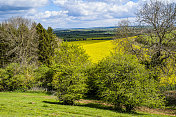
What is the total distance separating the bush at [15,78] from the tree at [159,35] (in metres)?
19.9

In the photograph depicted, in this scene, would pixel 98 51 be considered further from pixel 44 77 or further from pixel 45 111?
pixel 45 111

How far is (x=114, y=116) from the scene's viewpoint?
1361 centimetres

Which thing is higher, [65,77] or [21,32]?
[21,32]

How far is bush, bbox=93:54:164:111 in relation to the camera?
15.8m

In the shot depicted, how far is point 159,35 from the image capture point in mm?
23812

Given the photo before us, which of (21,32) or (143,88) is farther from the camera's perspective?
(21,32)

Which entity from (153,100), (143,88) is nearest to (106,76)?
(143,88)

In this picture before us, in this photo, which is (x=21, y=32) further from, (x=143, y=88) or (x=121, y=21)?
(x=143, y=88)

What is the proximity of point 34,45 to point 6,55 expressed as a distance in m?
7.12

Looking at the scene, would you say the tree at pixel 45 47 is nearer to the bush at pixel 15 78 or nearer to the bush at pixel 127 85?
the bush at pixel 15 78

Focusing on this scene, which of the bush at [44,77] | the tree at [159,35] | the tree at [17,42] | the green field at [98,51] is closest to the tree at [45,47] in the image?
the tree at [17,42]

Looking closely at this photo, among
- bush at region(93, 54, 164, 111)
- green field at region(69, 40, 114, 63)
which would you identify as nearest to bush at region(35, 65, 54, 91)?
green field at region(69, 40, 114, 63)

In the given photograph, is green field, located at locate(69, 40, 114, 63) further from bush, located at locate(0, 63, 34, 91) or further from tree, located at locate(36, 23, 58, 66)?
bush, located at locate(0, 63, 34, 91)

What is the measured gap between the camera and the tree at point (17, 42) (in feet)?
133
